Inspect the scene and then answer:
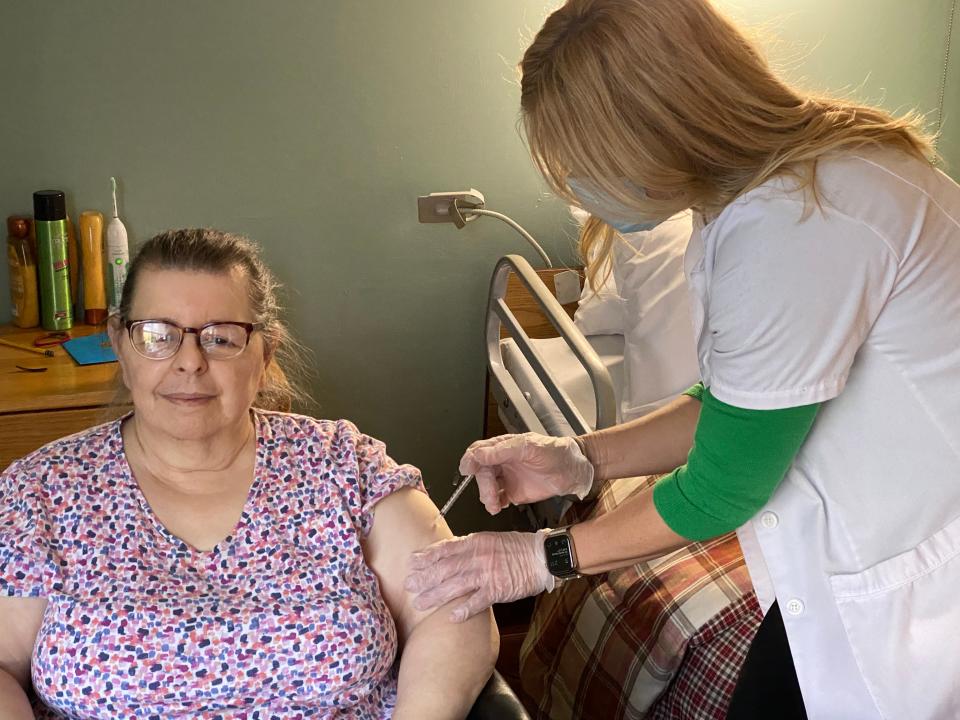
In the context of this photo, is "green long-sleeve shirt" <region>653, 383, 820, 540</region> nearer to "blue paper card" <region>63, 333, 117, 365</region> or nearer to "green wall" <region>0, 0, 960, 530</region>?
"blue paper card" <region>63, 333, 117, 365</region>

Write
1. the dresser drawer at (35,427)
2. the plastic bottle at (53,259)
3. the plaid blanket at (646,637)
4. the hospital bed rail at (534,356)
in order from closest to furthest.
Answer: the plaid blanket at (646,637) < the hospital bed rail at (534,356) < the dresser drawer at (35,427) < the plastic bottle at (53,259)

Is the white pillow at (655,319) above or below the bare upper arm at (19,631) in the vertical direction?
above

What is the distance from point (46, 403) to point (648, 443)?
1.31m

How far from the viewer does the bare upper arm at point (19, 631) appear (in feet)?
5.43

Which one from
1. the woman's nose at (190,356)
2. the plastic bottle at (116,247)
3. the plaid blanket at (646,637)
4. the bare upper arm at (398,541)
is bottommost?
the plaid blanket at (646,637)

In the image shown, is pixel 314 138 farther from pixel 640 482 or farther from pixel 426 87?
pixel 640 482

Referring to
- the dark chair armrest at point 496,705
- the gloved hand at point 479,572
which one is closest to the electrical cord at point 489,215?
the gloved hand at point 479,572

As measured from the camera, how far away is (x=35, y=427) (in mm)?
2371

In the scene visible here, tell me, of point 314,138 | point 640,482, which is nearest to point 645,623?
point 640,482

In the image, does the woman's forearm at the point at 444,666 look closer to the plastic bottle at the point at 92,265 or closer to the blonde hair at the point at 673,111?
the blonde hair at the point at 673,111

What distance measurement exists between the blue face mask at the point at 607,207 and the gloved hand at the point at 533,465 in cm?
43

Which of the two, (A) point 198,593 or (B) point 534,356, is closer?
(A) point 198,593

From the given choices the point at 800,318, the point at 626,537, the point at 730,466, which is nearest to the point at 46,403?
the point at 626,537

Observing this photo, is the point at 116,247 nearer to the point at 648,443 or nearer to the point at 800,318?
the point at 648,443
